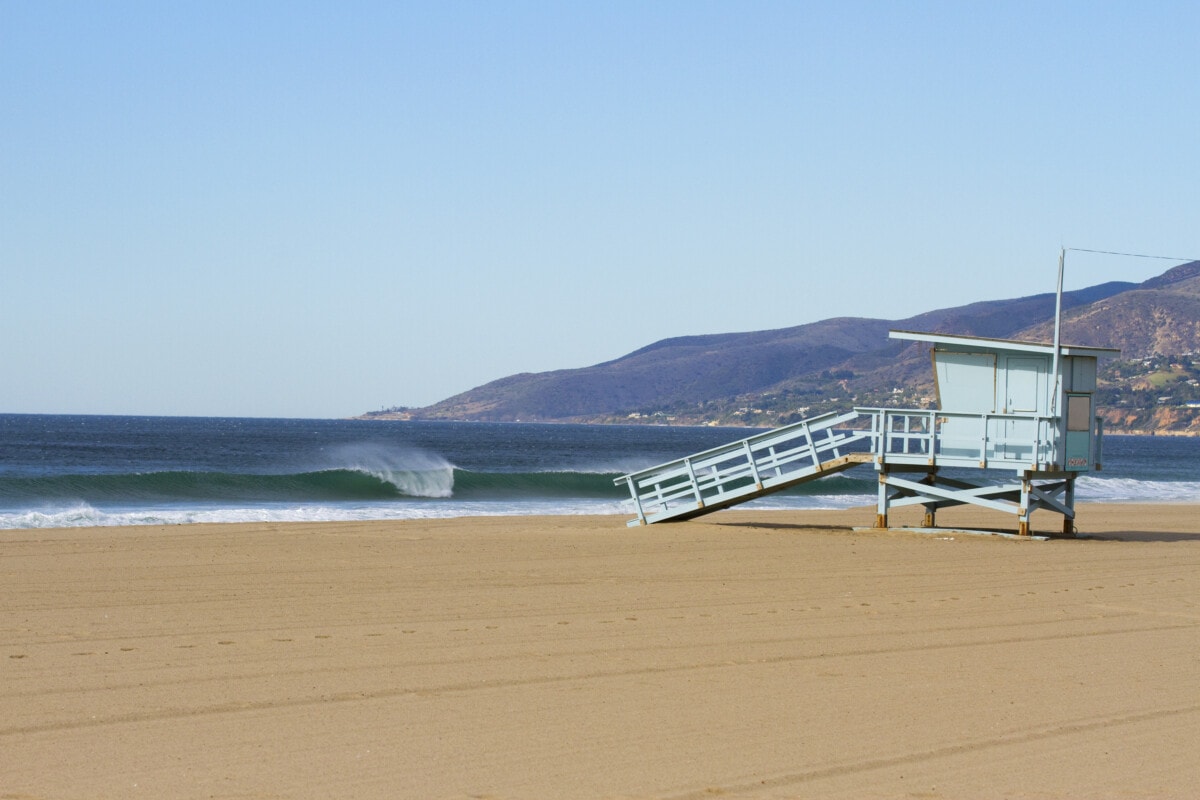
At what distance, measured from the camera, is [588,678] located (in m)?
8.66

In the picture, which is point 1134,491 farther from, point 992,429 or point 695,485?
point 695,485

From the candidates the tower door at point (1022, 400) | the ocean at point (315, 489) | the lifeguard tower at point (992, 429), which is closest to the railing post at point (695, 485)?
the lifeguard tower at point (992, 429)

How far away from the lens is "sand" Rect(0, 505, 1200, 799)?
6.44 metres

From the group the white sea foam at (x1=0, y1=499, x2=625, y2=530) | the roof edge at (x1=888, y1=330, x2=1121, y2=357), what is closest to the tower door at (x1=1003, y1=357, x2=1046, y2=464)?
the roof edge at (x1=888, y1=330, x2=1121, y2=357)

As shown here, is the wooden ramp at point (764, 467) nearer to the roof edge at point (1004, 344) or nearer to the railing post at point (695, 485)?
the railing post at point (695, 485)

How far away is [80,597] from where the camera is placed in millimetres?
12070

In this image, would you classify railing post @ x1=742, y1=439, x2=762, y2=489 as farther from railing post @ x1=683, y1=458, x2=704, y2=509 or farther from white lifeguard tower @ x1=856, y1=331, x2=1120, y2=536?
white lifeguard tower @ x1=856, y1=331, x2=1120, y2=536

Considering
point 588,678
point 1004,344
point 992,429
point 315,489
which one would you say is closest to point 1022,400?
point 992,429

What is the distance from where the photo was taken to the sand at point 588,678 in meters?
6.44

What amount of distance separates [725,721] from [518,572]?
7.40 metres

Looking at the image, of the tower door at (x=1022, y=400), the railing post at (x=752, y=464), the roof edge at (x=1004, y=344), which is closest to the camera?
the roof edge at (x=1004, y=344)

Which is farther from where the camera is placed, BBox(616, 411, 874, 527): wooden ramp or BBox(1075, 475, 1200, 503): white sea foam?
BBox(1075, 475, 1200, 503): white sea foam

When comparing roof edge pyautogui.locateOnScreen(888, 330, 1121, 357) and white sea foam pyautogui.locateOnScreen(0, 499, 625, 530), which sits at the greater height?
roof edge pyautogui.locateOnScreen(888, 330, 1121, 357)

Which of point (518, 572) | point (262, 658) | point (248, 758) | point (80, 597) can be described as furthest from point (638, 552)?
point (248, 758)
